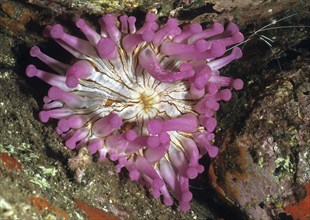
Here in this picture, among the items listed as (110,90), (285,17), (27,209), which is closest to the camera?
(27,209)

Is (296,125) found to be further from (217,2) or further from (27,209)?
(27,209)

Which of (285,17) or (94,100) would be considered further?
(285,17)

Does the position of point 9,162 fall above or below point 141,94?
above

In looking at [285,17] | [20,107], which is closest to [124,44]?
[20,107]

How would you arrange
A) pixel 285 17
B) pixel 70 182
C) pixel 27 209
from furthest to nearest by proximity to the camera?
pixel 285 17 < pixel 70 182 < pixel 27 209

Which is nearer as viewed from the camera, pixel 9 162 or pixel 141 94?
pixel 9 162

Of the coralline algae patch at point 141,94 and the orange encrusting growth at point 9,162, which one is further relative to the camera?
the coralline algae patch at point 141,94

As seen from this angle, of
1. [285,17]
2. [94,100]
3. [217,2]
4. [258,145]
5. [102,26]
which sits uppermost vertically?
[102,26]

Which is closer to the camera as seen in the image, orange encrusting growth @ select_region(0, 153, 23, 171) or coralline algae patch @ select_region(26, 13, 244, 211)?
orange encrusting growth @ select_region(0, 153, 23, 171)
